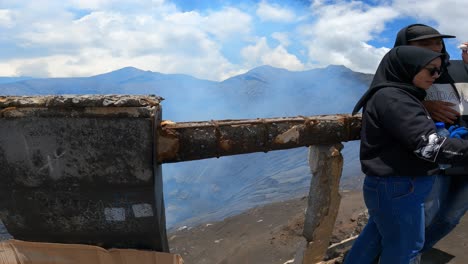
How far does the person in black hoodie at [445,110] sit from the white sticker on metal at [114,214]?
5.95 ft

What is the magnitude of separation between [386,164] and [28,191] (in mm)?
1802

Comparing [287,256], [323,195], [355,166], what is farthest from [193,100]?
[323,195]

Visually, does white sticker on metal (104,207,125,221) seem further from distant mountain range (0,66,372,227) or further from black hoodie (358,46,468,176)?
distant mountain range (0,66,372,227)

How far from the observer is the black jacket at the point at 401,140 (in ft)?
5.66

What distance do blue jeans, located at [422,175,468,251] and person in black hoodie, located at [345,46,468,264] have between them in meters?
0.60

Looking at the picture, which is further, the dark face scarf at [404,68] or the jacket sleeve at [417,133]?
the dark face scarf at [404,68]

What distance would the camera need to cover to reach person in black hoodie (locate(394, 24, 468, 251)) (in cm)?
221

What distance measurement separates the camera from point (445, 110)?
2195 millimetres

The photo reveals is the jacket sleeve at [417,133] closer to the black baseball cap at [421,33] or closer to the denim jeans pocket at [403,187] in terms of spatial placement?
the denim jeans pocket at [403,187]

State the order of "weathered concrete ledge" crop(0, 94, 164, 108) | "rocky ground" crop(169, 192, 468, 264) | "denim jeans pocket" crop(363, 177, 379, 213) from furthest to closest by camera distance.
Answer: "rocky ground" crop(169, 192, 468, 264), "denim jeans pocket" crop(363, 177, 379, 213), "weathered concrete ledge" crop(0, 94, 164, 108)

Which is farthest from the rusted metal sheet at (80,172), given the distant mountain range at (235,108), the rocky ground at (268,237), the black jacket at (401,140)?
the distant mountain range at (235,108)

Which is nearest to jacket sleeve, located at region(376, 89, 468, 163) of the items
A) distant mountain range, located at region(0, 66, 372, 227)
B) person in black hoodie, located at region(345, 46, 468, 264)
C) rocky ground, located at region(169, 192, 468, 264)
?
person in black hoodie, located at region(345, 46, 468, 264)

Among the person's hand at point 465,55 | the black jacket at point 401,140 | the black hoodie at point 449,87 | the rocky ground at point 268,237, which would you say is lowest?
the rocky ground at point 268,237

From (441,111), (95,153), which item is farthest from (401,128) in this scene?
(95,153)
